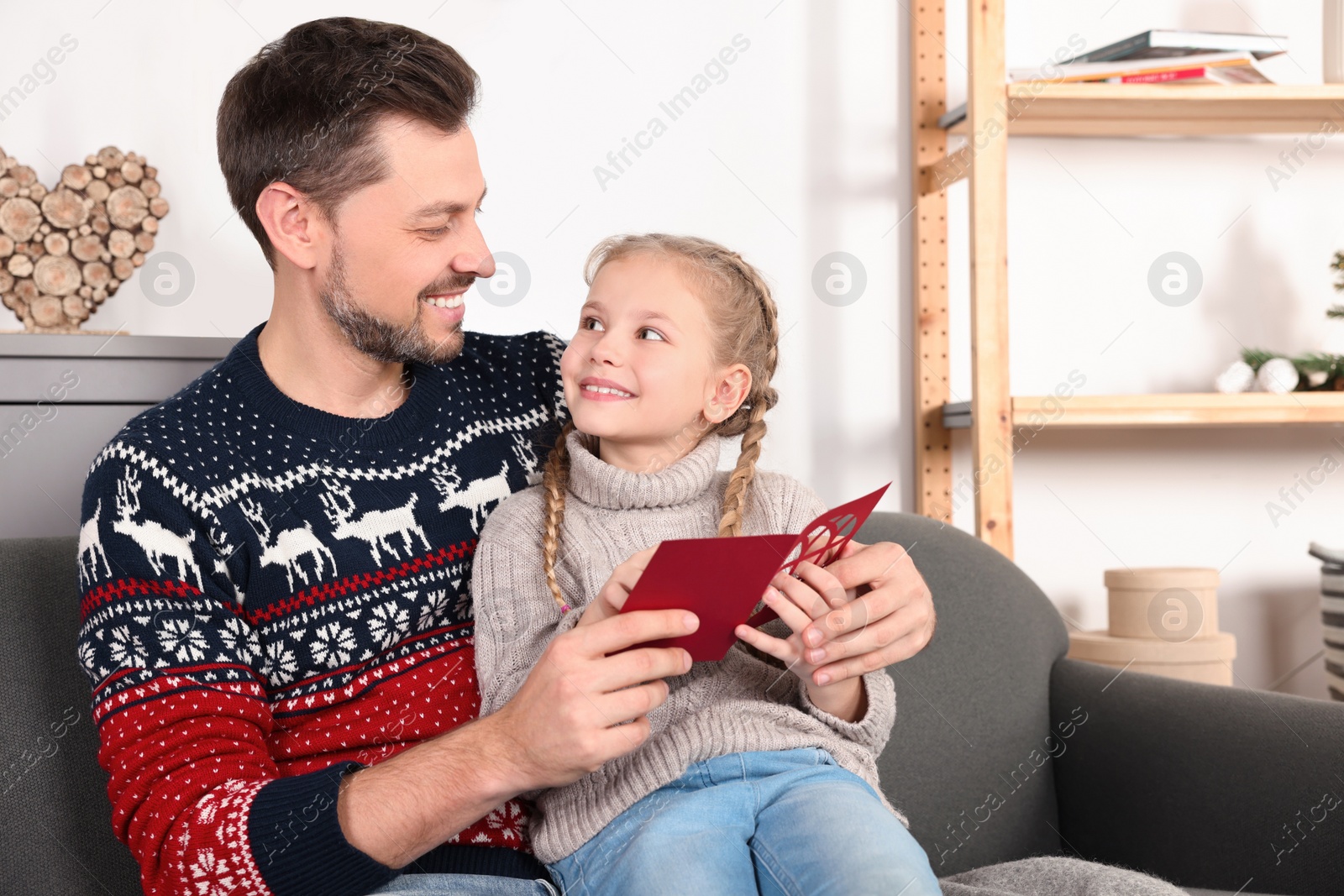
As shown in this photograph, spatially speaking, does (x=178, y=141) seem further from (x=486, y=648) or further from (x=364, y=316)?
(x=486, y=648)

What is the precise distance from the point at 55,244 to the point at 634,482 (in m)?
1.21

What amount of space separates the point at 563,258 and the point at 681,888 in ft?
5.03

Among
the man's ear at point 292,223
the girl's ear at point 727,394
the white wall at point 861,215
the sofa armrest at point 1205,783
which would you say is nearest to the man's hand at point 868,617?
the girl's ear at point 727,394

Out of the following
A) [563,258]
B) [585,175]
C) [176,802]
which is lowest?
[176,802]

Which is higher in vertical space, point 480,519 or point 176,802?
point 480,519

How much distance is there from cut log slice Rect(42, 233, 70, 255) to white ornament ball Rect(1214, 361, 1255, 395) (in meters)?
2.16

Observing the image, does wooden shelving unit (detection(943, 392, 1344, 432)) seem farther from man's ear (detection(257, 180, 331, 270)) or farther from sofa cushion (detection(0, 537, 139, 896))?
sofa cushion (detection(0, 537, 139, 896))

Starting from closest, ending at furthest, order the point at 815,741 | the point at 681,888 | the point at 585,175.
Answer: the point at 681,888 → the point at 815,741 → the point at 585,175

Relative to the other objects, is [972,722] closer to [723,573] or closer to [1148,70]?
[723,573]

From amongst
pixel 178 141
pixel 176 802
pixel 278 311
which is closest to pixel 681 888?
pixel 176 802

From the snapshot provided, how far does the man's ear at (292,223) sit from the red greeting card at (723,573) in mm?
636

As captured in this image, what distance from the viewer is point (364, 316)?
1.28 m

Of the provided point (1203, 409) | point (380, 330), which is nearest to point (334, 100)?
point (380, 330)

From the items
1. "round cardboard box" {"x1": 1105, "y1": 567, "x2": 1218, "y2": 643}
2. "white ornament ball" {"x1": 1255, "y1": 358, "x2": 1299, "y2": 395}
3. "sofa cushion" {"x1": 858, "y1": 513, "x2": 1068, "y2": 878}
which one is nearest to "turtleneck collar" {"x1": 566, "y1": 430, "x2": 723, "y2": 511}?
"sofa cushion" {"x1": 858, "y1": 513, "x2": 1068, "y2": 878}
